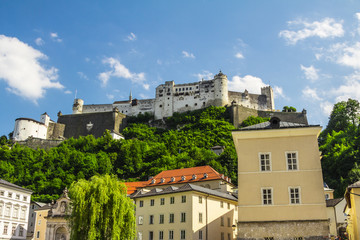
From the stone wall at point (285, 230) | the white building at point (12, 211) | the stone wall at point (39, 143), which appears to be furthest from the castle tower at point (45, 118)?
the stone wall at point (285, 230)

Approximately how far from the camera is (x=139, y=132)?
94062 mm

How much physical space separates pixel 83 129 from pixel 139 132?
16281mm

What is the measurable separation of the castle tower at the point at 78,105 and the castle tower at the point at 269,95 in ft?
170

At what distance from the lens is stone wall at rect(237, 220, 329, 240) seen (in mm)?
22438

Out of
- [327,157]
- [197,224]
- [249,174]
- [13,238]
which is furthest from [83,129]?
[249,174]

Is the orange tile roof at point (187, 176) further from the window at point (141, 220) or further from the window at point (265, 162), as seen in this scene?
the window at point (265, 162)

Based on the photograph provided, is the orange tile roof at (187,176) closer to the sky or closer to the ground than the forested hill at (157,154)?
closer to the ground

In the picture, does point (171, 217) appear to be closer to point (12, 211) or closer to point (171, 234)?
point (171, 234)

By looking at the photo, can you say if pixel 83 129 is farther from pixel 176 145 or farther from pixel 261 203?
pixel 261 203

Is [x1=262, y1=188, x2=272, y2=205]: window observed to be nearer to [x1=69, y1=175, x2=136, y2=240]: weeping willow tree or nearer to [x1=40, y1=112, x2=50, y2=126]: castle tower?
[x1=69, y1=175, x2=136, y2=240]: weeping willow tree

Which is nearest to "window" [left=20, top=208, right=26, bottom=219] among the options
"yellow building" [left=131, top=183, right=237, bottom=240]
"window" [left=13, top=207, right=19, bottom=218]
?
"window" [left=13, top=207, right=19, bottom=218]

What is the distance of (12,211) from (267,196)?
37944 millimetres

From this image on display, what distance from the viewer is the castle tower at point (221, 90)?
99094 millimetres

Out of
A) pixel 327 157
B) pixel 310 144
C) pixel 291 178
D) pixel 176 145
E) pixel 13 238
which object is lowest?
pixel 13 238
